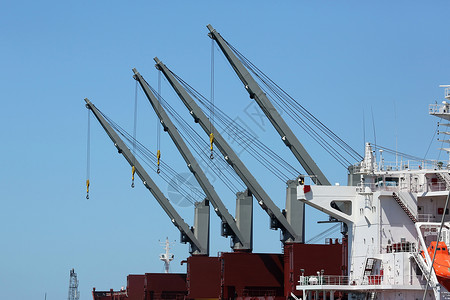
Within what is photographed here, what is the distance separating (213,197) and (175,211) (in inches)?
341

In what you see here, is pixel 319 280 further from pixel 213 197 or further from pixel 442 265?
pixel 213 197

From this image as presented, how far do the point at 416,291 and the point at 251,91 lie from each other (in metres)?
26.9

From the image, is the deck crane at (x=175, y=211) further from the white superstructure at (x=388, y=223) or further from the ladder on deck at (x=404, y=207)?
the ladder on deck at (x=404, y=207)

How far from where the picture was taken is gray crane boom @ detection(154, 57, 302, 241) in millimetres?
75938

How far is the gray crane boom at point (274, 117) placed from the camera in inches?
2790

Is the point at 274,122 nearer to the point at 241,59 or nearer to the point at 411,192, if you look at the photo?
the point at 241,59

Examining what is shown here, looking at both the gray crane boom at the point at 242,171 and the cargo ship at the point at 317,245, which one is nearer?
the cargo ship at the point at 317,245

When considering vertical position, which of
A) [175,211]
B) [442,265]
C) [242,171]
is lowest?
[442,265]

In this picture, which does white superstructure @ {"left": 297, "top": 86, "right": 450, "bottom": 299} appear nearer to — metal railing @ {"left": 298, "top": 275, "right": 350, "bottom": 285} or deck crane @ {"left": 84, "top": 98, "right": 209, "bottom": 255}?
metal railing @ {"left": 298, "top": 275, "right": 350, "bottom": 285}

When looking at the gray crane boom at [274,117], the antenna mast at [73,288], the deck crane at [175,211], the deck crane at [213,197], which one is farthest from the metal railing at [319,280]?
the antenna mast at [73,288]

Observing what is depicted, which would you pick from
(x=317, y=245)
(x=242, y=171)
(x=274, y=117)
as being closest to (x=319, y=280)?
(x=317, y=245)

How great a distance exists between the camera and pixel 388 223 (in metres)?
51.8

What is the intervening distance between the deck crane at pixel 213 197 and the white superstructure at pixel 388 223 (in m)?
26.4

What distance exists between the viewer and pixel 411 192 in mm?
52219
